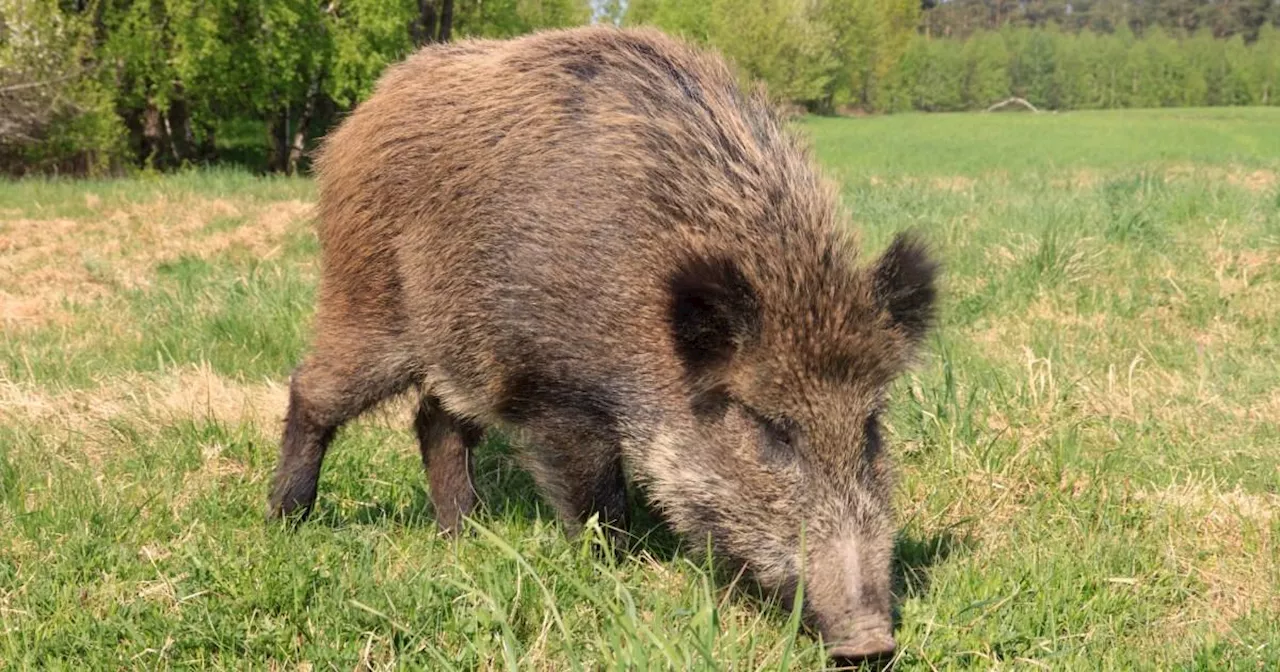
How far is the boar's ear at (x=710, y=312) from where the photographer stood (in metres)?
3.00

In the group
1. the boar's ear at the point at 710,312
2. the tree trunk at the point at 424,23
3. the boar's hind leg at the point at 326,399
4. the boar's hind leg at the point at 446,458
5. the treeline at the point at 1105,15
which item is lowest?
the boar's hind leg at the point at 446,458

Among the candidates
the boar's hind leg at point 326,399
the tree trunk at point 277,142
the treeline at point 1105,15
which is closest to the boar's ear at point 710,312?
the boar's hind leg at point 326,399

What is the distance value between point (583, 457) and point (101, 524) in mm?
1479

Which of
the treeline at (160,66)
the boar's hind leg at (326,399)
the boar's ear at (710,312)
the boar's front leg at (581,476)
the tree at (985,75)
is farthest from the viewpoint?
the tree at (985,75)

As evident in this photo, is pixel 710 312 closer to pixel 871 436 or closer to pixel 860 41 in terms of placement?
pixel 871 436

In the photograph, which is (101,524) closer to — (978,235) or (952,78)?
(978,235)

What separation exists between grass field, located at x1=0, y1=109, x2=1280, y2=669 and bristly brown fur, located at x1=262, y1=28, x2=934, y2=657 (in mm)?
260

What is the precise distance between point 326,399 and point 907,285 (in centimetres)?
199

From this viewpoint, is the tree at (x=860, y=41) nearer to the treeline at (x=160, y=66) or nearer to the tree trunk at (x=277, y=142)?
the tree trunk at (x=277, y=142)

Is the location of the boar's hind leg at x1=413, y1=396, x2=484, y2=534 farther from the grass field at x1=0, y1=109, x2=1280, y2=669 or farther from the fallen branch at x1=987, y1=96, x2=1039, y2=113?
the fallen branch at x1=987, y1=96, x2=1039, y2=113

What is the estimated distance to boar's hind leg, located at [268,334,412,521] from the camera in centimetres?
377

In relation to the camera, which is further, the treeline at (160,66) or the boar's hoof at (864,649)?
the treeline at (160,66)

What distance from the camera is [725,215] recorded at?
326 cm

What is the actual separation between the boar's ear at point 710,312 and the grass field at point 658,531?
0.63 meters
